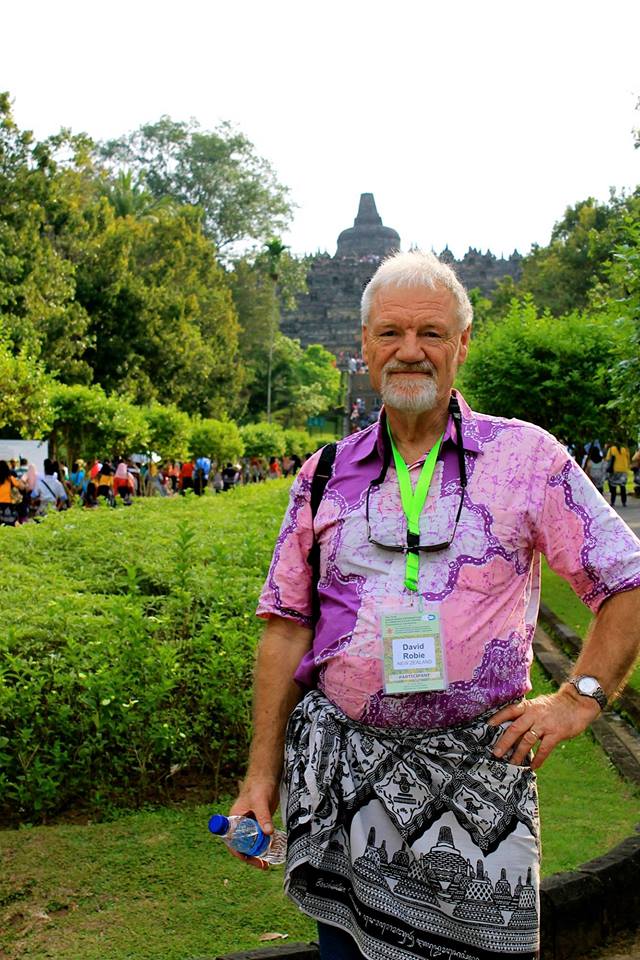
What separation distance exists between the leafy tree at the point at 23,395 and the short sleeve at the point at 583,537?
17704 millimetres

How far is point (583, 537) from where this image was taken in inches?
80.4

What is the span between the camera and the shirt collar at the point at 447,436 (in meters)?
2.17

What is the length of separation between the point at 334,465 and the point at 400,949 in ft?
2.89

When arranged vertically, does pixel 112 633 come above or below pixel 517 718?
below

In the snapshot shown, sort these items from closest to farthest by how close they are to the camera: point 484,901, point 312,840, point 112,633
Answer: point 484,901
point 312,840
point 112,633

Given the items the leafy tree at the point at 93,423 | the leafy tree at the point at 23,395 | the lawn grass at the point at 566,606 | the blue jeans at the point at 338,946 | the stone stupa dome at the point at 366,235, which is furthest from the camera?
the stone stupa dome at the point at 366,235

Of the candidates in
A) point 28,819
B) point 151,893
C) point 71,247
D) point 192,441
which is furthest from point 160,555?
point 71,247

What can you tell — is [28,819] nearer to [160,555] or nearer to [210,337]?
[160,555]

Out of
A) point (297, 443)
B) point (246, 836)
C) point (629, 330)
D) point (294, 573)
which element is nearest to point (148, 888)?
point (246, 836)

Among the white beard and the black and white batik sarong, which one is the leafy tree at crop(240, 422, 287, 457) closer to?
the white beard

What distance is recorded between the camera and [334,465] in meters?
2.30

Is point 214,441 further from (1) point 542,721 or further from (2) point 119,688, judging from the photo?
(1) point 542,721

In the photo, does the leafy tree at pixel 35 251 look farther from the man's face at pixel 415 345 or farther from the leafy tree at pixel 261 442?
the man's face at pixel 415 345

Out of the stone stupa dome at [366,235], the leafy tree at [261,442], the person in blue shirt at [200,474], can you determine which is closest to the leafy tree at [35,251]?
the person in blue shirt at [200,474]
